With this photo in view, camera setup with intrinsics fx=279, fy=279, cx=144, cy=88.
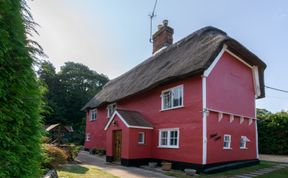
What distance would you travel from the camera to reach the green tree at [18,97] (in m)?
3.14

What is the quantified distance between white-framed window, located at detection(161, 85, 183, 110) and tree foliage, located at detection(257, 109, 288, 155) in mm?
9921

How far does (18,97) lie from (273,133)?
21.7m

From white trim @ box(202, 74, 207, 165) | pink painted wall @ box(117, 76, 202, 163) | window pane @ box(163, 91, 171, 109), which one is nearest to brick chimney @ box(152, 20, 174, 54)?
pink painted wall @ box(117, 76, 202, 163)

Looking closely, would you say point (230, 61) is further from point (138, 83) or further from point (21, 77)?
point (21, 77)

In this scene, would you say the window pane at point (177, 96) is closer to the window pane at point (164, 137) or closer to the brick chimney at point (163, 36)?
the window pane at point (164, 137)

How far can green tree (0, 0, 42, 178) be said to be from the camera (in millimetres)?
3139

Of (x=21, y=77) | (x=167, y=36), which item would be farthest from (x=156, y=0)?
(x=21, y=77)

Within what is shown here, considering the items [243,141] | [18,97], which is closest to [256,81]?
[243,141]

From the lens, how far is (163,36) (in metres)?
24.5

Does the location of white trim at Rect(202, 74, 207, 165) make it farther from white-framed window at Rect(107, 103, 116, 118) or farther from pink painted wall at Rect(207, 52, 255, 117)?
white-framed window at Rect(107, 103, 116, 118)

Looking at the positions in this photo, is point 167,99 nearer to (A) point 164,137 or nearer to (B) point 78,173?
(A) point 164,137

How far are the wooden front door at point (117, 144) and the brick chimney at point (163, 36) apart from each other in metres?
9.60

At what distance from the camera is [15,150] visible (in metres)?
3.28

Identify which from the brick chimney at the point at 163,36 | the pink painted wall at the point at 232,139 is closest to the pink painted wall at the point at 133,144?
the pink painted wall at the point at 232,139
